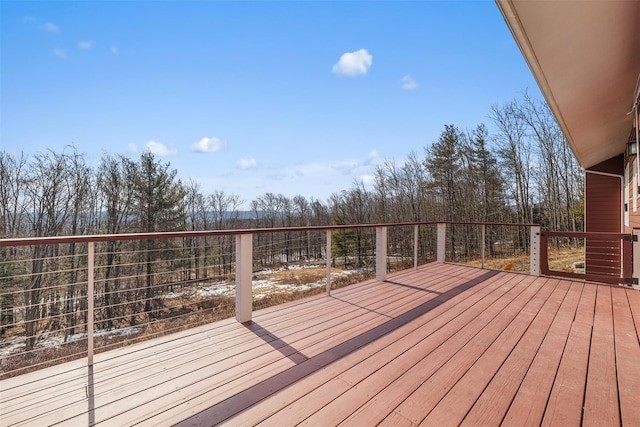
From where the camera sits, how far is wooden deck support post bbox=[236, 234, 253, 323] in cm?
265

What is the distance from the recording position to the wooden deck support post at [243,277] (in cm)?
265

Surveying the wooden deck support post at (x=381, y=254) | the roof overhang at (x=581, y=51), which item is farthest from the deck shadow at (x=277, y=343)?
the roof overhang at (x=581, y=51)

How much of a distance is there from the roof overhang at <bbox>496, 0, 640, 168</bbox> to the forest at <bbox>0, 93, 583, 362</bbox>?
8482 millimetres

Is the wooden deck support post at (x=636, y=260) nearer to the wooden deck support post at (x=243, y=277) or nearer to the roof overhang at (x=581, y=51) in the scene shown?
the roof overhang at (x=581, y=51)

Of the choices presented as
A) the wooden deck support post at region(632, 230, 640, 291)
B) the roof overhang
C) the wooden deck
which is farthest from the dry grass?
the wooden deck

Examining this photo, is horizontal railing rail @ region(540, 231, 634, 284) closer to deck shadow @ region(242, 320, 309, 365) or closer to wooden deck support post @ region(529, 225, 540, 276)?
wooden deck support post @ region(529, 225, 540, 276)

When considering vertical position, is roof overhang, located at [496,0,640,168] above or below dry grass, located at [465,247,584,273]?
above

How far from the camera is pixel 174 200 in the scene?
14117 millimetres

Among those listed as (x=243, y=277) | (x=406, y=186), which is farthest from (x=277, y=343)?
(x=406, y=186)

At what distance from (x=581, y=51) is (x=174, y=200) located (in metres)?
14.9

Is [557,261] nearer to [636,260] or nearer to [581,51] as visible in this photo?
[636,260]

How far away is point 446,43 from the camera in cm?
607

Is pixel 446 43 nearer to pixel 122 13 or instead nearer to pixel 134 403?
pixel 122 13

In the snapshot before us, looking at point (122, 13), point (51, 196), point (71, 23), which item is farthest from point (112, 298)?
point (122, 13)
